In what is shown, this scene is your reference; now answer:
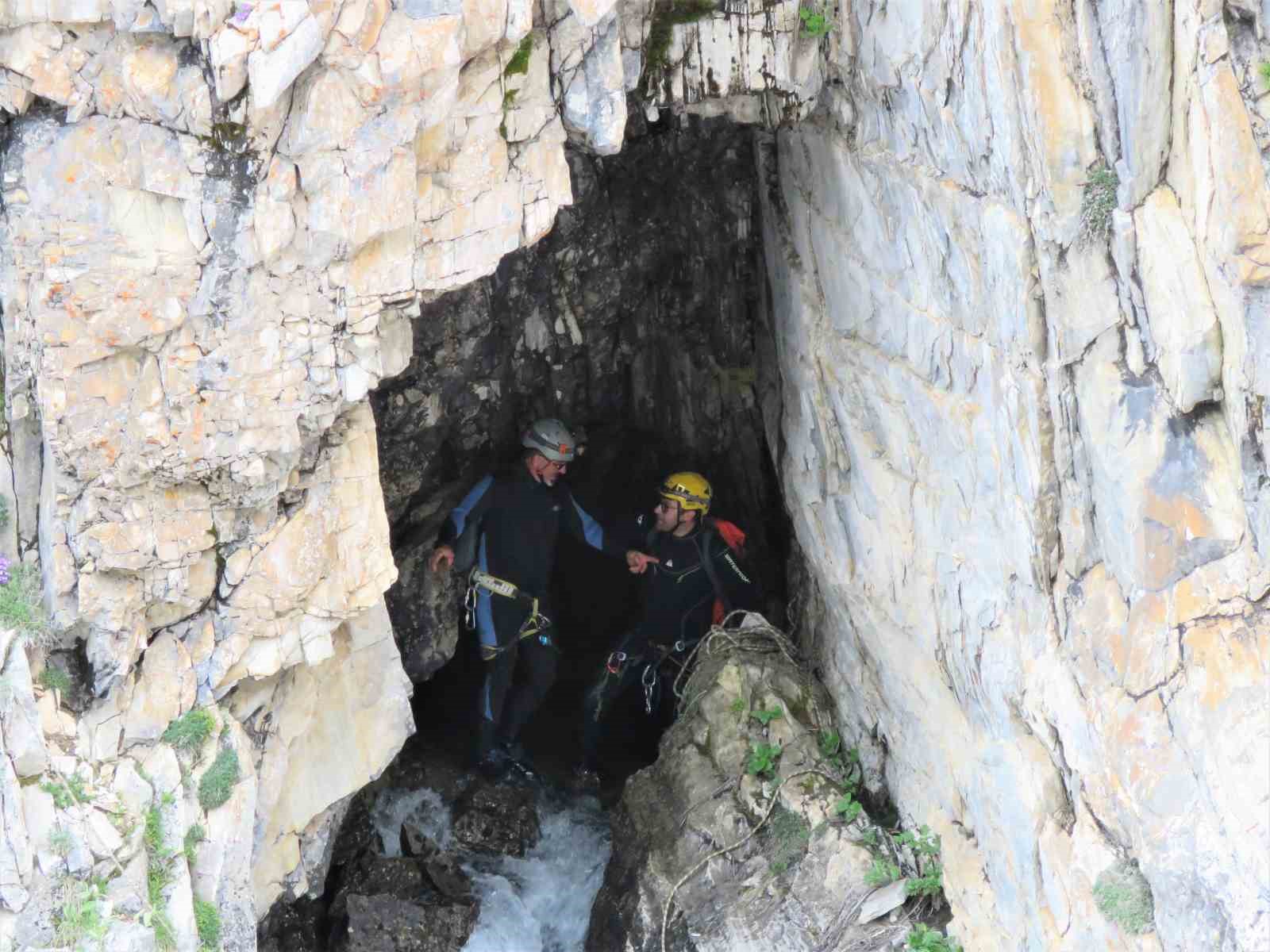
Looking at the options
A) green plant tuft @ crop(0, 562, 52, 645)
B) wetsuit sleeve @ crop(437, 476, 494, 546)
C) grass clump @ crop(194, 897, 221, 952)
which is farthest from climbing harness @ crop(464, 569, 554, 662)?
green plant tuft @ crop(0, 562, 52, 645)

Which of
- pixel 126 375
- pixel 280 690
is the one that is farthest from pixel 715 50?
pixel 280 690

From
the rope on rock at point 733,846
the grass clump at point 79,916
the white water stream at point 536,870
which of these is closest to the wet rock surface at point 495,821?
the white water stream at point 536,870

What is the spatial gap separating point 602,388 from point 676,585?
1808 millimetres

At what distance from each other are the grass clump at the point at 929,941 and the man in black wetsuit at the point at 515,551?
3.59m

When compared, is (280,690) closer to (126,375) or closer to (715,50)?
(126,375)

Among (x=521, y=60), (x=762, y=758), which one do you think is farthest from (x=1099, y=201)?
(x=762, y=758)

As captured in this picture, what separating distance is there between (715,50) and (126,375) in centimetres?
337

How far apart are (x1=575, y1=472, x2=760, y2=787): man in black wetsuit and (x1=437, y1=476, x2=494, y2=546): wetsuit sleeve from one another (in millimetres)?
1102

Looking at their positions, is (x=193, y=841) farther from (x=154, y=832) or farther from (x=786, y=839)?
(x=786, y=839)

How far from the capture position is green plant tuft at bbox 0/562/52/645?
5.62 m

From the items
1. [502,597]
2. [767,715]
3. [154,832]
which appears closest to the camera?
[154,832]

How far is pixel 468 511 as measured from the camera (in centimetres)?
933

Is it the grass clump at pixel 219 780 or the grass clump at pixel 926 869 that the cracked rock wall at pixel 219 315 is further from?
the grass clump at pixel 926 869

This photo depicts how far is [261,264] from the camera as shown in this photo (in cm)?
572
